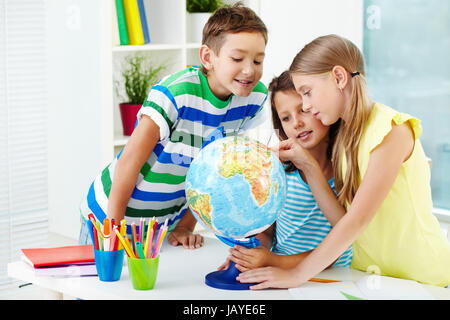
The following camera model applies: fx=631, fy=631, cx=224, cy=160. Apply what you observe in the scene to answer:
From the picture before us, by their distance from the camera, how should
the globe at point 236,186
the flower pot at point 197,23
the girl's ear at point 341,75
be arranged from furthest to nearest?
the flower pot at point 197,23
the girl's ear at point 341,75
the globe at point 236,186

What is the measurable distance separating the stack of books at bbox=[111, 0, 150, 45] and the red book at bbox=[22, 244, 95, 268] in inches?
69.8

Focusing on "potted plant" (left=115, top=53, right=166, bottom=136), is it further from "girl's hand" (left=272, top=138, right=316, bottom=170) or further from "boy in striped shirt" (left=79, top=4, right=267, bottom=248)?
"girl's hand" (left=272, top=138, right=316, bottom=170)

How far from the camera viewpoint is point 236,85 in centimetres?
173

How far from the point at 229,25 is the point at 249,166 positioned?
Answer: 0.52 m

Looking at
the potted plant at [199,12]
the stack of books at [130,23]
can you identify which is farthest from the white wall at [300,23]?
the stack of books at [130,23]

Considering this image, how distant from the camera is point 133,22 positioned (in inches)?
130

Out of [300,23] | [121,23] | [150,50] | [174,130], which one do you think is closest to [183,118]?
[174,130]

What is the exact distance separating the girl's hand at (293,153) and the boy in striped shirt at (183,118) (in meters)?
0.17

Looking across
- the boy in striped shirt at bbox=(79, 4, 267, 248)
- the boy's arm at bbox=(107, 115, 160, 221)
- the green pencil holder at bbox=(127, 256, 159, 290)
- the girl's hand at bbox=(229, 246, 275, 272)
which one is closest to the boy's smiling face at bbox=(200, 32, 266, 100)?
the boy in striped shirt at bbox=(79, 4, 267, 248)

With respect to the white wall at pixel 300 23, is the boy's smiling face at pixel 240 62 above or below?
below

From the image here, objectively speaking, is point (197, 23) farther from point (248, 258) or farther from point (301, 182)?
point (248, 258)

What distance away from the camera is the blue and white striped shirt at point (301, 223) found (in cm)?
172

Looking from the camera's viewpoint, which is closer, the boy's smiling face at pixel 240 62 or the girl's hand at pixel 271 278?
the girl's hand at pixel 271 278

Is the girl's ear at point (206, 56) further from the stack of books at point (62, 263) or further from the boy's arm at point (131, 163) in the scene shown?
the stack of books at point (62, 263)
